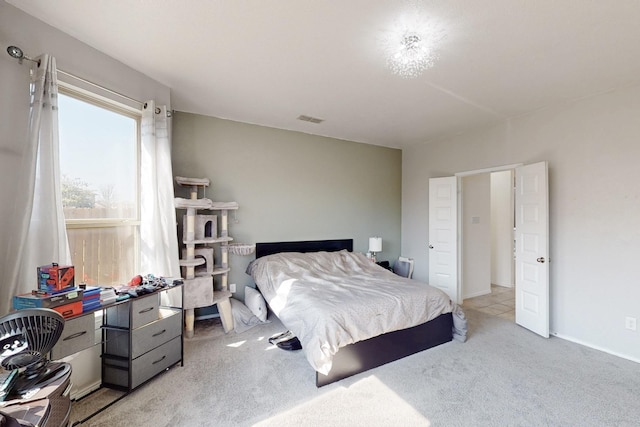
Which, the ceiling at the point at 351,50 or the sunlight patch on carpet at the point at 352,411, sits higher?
the ceiling at the point at 351,50

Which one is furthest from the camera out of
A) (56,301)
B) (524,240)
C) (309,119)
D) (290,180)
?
(290,180)

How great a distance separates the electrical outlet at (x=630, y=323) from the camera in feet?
8.99

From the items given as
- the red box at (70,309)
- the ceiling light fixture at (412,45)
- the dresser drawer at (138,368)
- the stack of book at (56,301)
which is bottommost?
the dresser drawer at (138,368)

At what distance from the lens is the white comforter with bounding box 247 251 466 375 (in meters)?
2.32

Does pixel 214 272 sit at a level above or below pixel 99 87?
below

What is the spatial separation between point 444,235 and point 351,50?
10.8ft

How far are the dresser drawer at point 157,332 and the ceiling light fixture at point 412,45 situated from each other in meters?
2.80

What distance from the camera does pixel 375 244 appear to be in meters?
4.80

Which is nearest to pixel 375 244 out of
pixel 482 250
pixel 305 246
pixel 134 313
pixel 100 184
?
pixel 305 246

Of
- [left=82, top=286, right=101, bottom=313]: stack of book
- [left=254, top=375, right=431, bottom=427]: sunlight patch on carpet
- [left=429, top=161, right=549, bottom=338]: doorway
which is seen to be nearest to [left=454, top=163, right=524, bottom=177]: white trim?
[left=429, top=161, right=549, bottom=338]: doorway

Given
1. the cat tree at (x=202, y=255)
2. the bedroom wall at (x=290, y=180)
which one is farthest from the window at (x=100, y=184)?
the bedroom wall at (x=290, y=180)

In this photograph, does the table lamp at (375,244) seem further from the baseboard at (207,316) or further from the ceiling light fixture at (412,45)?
the ceiling light fixture at (412,45)

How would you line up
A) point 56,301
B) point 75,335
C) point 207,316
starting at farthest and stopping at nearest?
point 207,316
point 75,335
point 56,301

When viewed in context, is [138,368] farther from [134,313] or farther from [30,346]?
[30,346]
